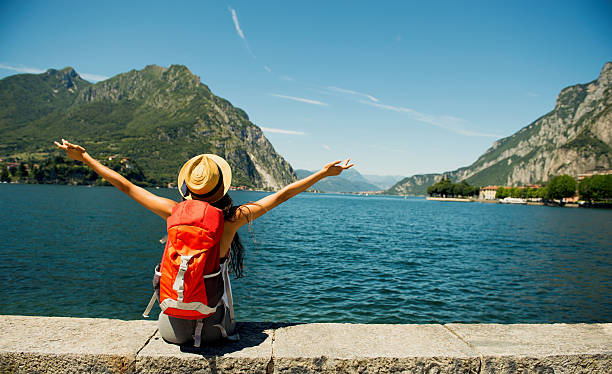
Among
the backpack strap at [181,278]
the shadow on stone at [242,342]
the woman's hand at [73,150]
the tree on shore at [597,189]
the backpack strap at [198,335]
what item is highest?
the tree on shore at [597,189]

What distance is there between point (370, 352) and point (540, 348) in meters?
1.64

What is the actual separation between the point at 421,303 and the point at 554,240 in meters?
33.6

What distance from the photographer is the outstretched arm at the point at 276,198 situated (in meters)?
3.54

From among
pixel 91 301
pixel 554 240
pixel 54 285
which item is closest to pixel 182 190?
pixel 91 301

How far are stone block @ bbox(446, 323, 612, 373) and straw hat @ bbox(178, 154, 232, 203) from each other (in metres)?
2.92

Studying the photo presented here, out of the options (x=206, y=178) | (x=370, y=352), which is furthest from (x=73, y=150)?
(x=370, y=352)

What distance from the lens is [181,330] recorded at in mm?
3189

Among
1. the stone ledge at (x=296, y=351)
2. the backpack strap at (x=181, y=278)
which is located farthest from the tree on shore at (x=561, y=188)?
the backpack strap at (x=181, y=278)

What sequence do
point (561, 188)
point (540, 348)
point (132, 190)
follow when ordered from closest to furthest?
1. point (540, 348)
2. point (132, 190)
3. point (561, 188)

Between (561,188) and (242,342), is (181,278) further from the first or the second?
(561,188)

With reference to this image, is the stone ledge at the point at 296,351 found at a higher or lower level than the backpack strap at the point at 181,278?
lower

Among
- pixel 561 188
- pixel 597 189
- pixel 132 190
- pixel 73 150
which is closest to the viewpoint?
pixel 132 190

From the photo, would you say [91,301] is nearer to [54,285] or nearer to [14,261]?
[54,285]

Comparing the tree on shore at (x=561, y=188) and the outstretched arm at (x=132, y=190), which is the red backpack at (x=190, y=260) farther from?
A: the tree on shore at (x=561, y=188)
